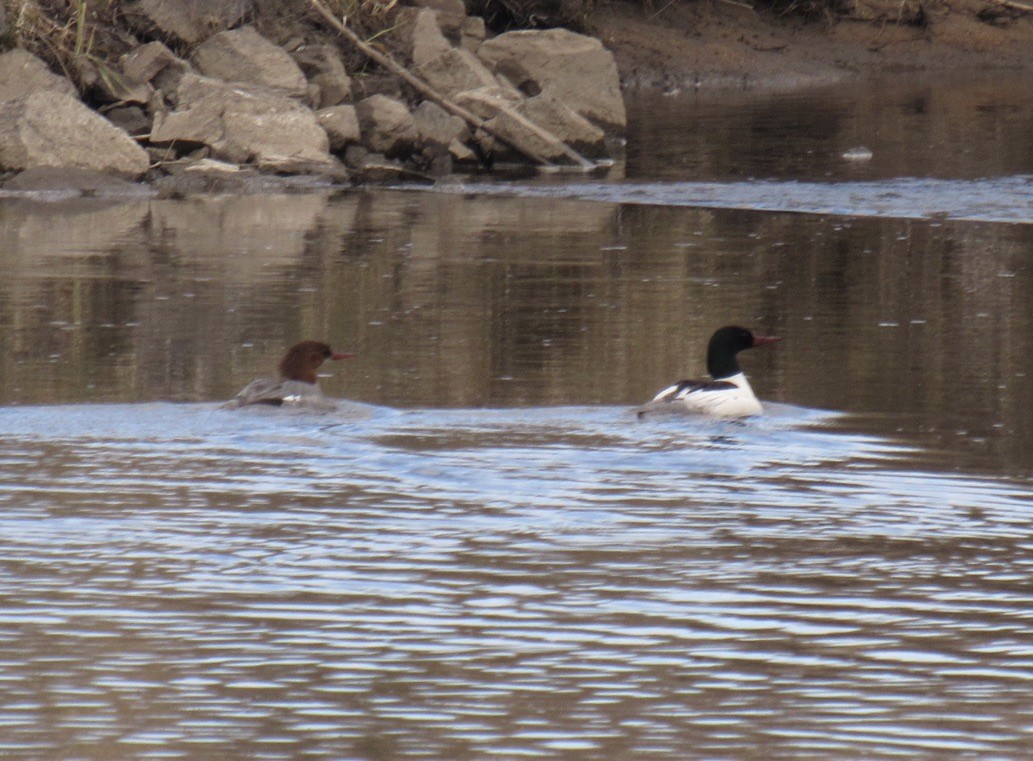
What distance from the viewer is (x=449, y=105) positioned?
23.4 meters

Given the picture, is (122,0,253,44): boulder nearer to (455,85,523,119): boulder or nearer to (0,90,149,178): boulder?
(455,85,523,119): boulder

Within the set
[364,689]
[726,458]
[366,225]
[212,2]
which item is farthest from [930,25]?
→ [364,689]

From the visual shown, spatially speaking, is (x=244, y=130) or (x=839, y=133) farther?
(x=839, y=133)

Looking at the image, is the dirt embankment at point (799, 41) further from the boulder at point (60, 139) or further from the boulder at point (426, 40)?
the boulder at point (60, 139)

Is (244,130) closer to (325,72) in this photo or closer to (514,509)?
(325,72)

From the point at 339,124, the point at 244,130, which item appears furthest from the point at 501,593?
the point at 339,124

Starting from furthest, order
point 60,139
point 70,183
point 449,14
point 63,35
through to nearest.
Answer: point 449,14
point 63,35
point 60,139
point 70,183

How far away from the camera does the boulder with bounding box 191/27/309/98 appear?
23.0 meters

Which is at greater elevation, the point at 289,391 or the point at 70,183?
the point at 70,183

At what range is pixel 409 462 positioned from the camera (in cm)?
809

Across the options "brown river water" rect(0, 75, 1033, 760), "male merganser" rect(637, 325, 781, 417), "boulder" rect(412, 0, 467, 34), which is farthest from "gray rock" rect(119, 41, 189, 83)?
"male merganser" rect(637, 325, 781, 417)

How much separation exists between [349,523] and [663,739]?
7.73ft

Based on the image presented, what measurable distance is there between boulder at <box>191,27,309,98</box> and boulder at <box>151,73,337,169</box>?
117 centimetres

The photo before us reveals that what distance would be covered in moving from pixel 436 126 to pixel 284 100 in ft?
6.00
